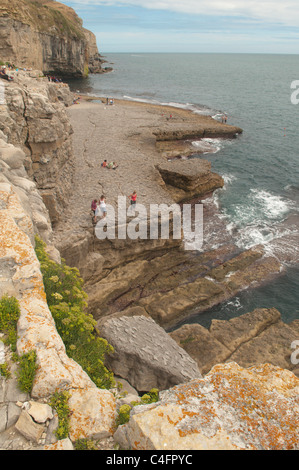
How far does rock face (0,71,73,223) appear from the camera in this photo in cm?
1659

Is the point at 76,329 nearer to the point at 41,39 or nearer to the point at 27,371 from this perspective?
the point at 27,371

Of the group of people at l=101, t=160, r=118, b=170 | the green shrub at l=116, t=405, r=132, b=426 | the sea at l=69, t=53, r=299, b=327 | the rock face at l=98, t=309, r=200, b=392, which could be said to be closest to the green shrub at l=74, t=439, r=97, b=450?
the green shrub at l=116, t=405, r=132, b=426

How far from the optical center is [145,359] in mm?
10180

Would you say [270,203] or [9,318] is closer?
[9,318]

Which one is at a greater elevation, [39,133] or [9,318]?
[39,133]

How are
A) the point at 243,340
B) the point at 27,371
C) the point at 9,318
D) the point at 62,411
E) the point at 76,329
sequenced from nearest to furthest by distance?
the point at 62,411 → the point at 27,371 → the point at 9,318 → the point at 76,329 → the point at 243,340

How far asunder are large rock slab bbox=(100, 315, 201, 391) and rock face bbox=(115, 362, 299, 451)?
3793 millimetres

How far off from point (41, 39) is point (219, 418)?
299 ft
